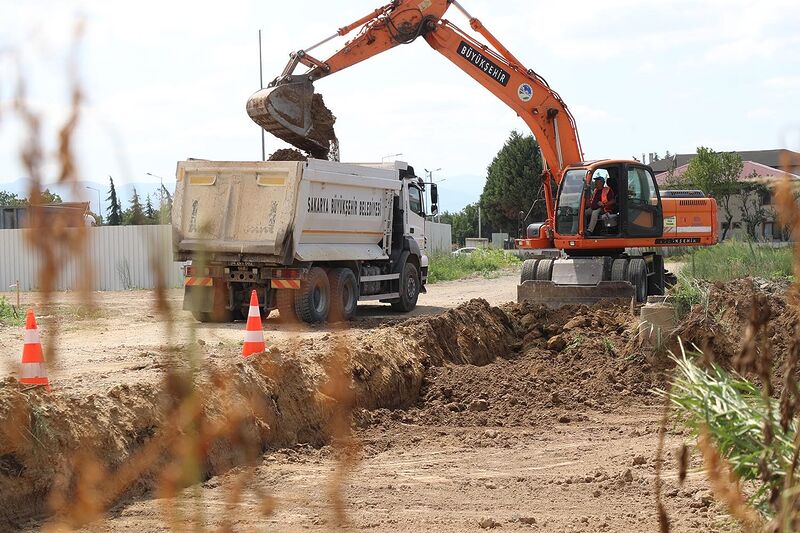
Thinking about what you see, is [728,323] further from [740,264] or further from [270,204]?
[270,204]

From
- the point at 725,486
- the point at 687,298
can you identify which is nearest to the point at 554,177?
the point at 687,298

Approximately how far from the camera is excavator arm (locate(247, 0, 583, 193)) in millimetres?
18375

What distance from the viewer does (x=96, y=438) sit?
21.6 feet

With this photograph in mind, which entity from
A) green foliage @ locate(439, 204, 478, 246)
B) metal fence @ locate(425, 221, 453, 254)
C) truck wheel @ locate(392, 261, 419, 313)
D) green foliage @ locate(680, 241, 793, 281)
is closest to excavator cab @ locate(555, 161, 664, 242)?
green foliage @ locate(680, 241, 793, 281)

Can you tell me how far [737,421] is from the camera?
9.38ft

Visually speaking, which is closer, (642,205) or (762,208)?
(762,208)

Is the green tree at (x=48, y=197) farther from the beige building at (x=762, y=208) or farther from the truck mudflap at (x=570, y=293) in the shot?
the truck mudflap at (x=570, y=293)

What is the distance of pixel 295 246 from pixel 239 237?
3.02ft

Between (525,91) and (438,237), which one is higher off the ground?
(525,91)

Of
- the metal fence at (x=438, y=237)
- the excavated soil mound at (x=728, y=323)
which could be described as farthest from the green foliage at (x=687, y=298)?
the metal fence at (x=438, y=237)

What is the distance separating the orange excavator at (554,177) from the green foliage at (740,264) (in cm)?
103

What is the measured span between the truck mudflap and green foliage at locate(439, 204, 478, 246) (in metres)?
60.7

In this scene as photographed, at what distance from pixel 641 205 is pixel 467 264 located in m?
19.7

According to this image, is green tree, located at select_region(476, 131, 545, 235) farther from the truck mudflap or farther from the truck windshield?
the truck mudflap
